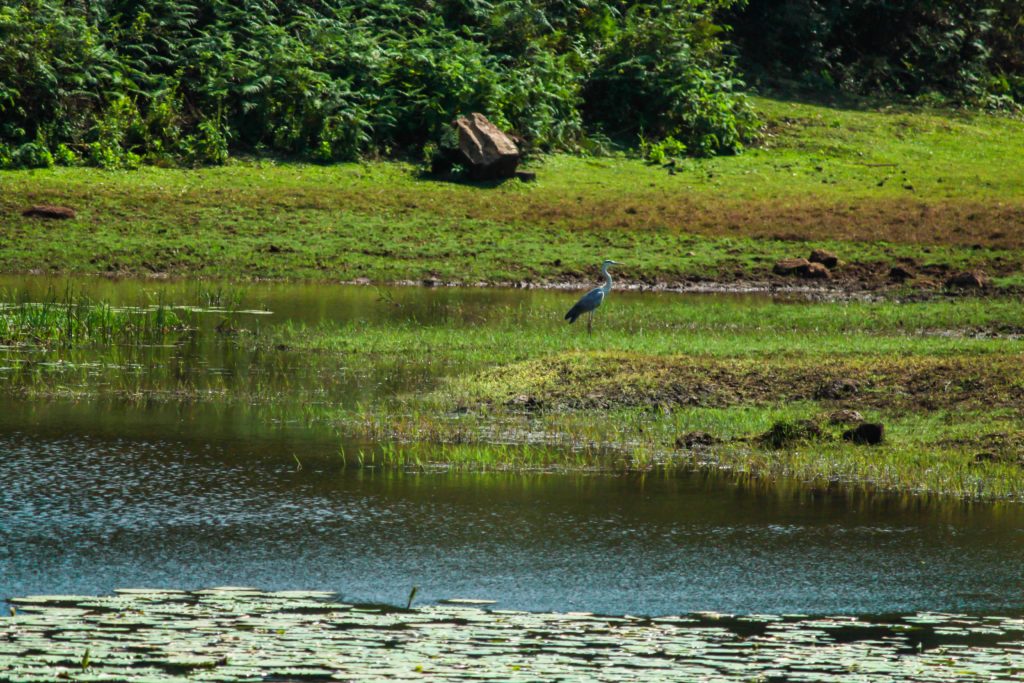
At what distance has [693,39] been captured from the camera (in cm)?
3803

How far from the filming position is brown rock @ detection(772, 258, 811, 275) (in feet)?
85.0

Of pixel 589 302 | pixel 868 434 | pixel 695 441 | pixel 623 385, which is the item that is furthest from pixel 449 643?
pixel 589 302

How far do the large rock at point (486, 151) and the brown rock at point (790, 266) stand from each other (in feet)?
23.1

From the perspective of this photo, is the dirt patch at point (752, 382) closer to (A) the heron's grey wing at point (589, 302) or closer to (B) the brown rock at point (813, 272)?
(A) the heron's grey wing at point (589, 302)

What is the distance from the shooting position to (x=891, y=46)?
4584 centimetres

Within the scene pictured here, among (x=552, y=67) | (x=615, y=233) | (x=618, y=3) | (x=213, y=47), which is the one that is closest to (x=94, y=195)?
(x=213, y=47)

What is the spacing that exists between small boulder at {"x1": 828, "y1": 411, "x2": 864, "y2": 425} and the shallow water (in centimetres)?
196

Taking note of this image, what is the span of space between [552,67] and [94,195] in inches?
486

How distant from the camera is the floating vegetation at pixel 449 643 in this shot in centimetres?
714

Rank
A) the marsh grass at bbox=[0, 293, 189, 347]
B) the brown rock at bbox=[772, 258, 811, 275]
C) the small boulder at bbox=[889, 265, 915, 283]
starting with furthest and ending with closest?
1. the brown rock at bbox=[772, 258, 811, 275]
2. the small boulder at bbox=[889, 265, 915, 283]
3. the marsh grass at bbox=[0, 293, 189, 347]

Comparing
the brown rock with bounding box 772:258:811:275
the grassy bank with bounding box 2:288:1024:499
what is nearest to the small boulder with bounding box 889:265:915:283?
the brown rock with bounding box 772:258:811:275

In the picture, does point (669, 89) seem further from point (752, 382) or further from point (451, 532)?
point (451, 532)

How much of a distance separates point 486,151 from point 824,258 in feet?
26.1

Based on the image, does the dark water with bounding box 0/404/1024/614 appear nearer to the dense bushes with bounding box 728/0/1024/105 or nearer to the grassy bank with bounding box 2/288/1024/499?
the grassy bank with bounding box 2/288/1024/499
